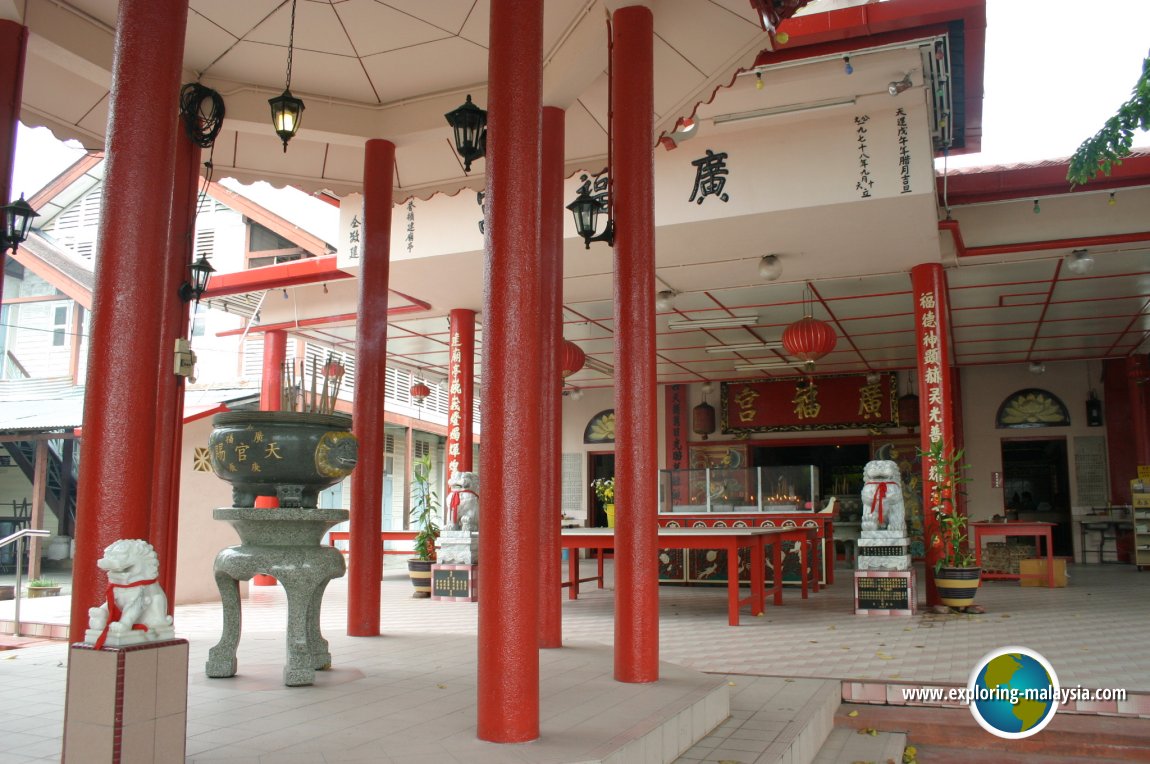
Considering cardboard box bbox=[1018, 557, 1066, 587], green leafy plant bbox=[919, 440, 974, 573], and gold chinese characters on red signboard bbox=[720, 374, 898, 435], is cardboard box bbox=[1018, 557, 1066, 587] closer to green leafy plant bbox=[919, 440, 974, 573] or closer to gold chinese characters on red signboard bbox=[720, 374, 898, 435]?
green leafy plant bbox=[919, 440, 974, 573]

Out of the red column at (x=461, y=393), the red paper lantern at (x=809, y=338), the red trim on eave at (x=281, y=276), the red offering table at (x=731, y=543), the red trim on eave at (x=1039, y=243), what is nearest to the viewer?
the red offering table at (x=731, y=543)

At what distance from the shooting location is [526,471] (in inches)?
136

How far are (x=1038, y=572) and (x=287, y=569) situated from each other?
10.9 metres

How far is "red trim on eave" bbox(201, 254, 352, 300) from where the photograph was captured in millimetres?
11023

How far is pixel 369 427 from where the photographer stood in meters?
6.18

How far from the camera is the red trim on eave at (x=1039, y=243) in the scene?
9180mm

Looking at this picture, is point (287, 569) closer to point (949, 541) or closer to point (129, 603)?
point (129, 603)

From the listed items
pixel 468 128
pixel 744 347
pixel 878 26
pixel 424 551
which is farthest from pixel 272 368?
pixel 878 26

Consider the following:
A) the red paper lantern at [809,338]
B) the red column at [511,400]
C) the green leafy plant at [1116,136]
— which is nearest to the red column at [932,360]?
the red paper lantern at [809,338]

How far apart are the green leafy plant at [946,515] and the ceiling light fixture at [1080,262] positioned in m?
2.56

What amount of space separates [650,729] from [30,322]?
17.3 metres

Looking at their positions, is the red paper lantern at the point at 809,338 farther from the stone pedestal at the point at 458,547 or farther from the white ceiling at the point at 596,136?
the stone pedestal at the point at 458,547

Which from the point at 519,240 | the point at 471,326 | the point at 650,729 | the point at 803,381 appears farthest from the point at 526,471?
the point at 803,381

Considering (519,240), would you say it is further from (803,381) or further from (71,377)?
(71,377)
